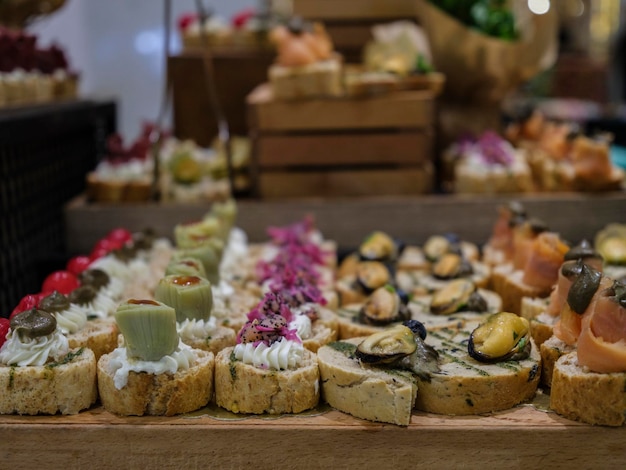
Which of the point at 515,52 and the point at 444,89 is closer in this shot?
the point at 515,52

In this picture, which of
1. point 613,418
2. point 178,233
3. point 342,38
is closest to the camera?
point 613,418

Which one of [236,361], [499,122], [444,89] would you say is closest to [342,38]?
[444,89]

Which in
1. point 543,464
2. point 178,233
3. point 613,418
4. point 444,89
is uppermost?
point 444,89

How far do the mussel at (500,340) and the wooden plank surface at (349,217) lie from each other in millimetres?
1622

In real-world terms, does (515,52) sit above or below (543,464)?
above

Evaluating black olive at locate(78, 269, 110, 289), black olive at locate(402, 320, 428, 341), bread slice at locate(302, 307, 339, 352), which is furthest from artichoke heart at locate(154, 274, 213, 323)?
black olive at locate(402, 320, 428, 341)

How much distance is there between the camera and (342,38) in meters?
4.85

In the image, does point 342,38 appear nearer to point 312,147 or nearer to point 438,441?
point 312,147

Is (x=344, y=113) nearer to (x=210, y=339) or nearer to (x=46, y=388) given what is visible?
(x=210, y=339)

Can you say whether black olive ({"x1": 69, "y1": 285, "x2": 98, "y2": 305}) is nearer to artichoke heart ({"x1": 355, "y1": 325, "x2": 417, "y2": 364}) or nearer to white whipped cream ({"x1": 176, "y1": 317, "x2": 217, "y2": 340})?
white whipped cream ({"x1": 176, "y1": 317, "x2": 217, "y2": 340})

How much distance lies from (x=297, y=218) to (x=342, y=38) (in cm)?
151

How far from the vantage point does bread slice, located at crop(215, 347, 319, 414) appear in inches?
81.7

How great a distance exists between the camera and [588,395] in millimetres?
1974

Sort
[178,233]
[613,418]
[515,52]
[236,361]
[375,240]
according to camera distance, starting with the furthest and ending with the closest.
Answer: [515,52]
[375,240]
[178,233]
[236,361]
[613,418]
